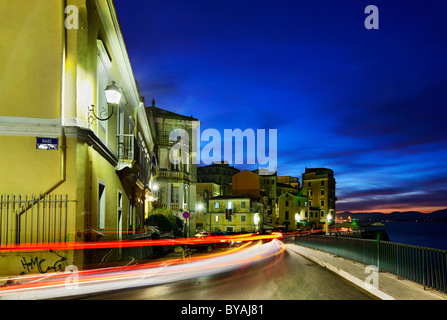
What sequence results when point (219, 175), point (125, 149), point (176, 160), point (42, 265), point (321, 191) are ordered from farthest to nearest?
point (321, 191) < point (219, 175) < point (176, 160) < point (125, 149) < point (42, 265)

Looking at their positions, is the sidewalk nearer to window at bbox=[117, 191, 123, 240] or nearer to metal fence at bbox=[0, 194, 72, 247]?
metal fence at bbox=[0, 194, 72, 247]

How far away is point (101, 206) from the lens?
14.8 metres

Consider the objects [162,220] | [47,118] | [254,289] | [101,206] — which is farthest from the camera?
[162,220]

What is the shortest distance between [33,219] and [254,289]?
654cm

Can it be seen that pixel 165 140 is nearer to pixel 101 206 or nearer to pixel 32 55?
pixel 101 206

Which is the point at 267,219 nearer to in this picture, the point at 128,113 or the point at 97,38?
the point at 128,113

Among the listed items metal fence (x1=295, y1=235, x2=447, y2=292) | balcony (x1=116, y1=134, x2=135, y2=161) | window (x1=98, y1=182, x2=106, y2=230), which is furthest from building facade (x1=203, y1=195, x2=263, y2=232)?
window (x1=98, y1=182, x2=106, y2=230)

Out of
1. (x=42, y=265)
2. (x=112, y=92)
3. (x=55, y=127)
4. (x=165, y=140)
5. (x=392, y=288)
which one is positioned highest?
(x=165, y=140)

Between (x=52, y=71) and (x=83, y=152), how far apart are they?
255 cm

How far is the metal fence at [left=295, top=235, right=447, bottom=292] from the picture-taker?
29.5ft

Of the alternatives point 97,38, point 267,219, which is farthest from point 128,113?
point 267,219

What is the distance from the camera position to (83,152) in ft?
38.6

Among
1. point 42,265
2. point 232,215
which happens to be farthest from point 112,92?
point 232,215

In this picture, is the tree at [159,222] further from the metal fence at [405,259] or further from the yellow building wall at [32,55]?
the yellow building wall at [32,55]
